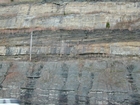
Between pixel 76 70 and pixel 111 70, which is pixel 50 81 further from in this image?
pixel 111 70

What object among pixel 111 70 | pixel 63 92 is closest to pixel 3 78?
pixel 63 92

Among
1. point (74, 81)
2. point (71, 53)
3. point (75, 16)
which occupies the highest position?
point (75, 16)

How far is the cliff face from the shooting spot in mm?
32312

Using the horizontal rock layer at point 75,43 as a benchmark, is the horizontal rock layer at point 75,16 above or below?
above

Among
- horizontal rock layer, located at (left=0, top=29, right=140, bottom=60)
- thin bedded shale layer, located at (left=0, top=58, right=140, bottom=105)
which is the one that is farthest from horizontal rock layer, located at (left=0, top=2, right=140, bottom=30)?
thin bedded shale layer, located at (left=0, top=58, right=140, bottom=105)

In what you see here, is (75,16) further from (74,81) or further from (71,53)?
(74,81)

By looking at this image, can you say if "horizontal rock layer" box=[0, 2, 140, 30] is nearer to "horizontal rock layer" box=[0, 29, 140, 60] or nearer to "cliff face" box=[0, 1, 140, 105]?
"cliff face" box=[0, 1, 140, 105]

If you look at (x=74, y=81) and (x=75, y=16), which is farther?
(x=75, y=16)

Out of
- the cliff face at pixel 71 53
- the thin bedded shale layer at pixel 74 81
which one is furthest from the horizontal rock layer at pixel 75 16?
the thin bedded shale layer at pixel 74 81

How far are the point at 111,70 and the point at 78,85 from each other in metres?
4.04

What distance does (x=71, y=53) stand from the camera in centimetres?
3922

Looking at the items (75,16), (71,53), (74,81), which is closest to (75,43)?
(71,53)

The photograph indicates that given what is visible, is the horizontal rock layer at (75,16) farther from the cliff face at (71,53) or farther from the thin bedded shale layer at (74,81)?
the thin bedded shale layer at (74,81)

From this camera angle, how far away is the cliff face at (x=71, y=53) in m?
32.3
